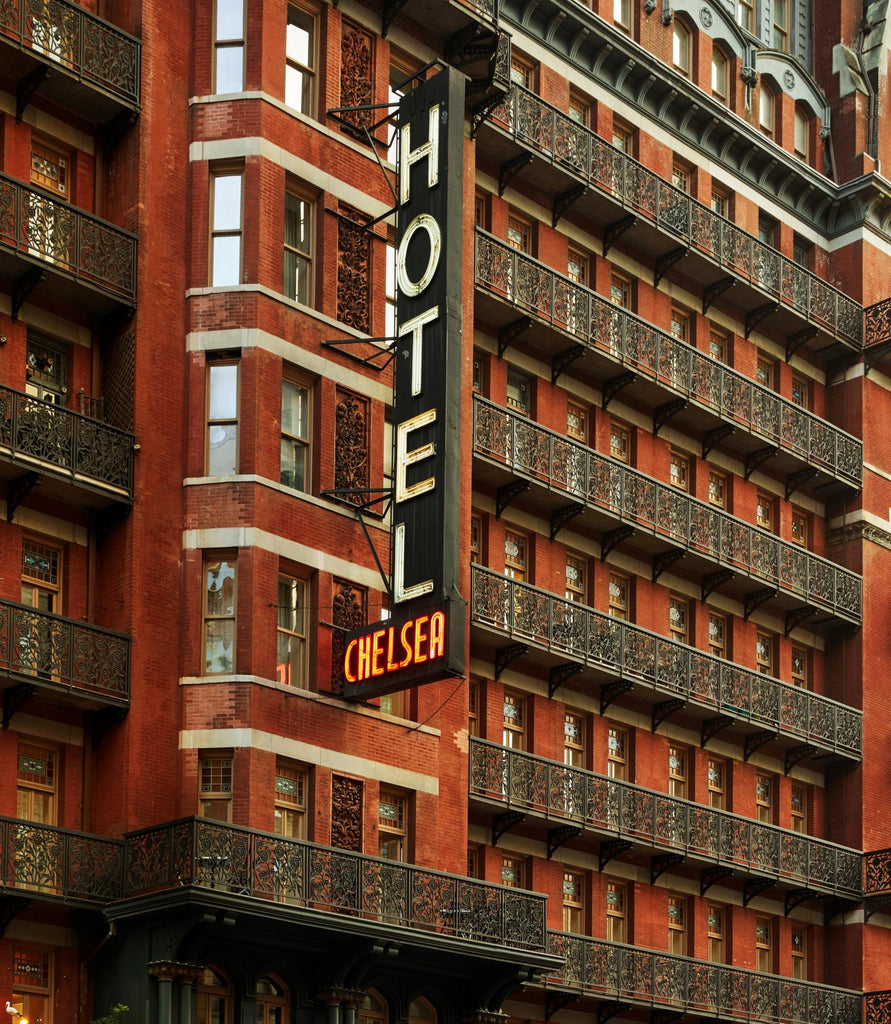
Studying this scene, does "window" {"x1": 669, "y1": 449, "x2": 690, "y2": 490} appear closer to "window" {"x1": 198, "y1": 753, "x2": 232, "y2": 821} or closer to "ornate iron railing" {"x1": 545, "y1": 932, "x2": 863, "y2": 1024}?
"ornate iron railing" {"x1": 545, "y1": 932, "x2": 863, "y2": 1024}

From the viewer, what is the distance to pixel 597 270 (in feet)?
174

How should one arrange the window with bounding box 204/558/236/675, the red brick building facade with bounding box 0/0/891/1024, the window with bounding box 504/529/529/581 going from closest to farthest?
the red brick building facade with bounding box 0/0/891/1024 < the window with bounding box 204/558/236/675 < the window with bounding box 504/529/529/581

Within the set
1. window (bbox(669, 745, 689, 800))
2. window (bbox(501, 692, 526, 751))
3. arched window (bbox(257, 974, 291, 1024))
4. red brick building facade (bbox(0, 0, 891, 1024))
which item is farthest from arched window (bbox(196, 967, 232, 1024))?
window (bbox(669, 745, 689, 800))

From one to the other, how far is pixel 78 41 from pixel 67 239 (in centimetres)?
385

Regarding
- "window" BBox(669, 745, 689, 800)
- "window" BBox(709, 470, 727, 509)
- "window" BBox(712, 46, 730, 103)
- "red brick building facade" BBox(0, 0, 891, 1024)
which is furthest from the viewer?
"window" BBox(712, 46, 730, 103)

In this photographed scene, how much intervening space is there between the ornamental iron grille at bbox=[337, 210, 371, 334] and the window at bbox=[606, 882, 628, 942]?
15477 millimetres

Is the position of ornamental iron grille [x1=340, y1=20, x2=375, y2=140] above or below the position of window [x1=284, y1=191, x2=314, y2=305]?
above

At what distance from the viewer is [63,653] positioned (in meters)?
36.9

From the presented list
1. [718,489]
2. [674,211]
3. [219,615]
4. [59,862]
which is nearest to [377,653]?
[219,615]

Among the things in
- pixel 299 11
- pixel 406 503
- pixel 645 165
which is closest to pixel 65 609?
pixel 406 503

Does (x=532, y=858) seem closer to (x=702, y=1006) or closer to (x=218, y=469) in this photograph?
(x=702, y=1006)

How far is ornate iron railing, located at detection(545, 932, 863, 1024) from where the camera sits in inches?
1818

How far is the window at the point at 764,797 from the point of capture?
55.4 m

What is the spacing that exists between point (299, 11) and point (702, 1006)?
79.4ft
